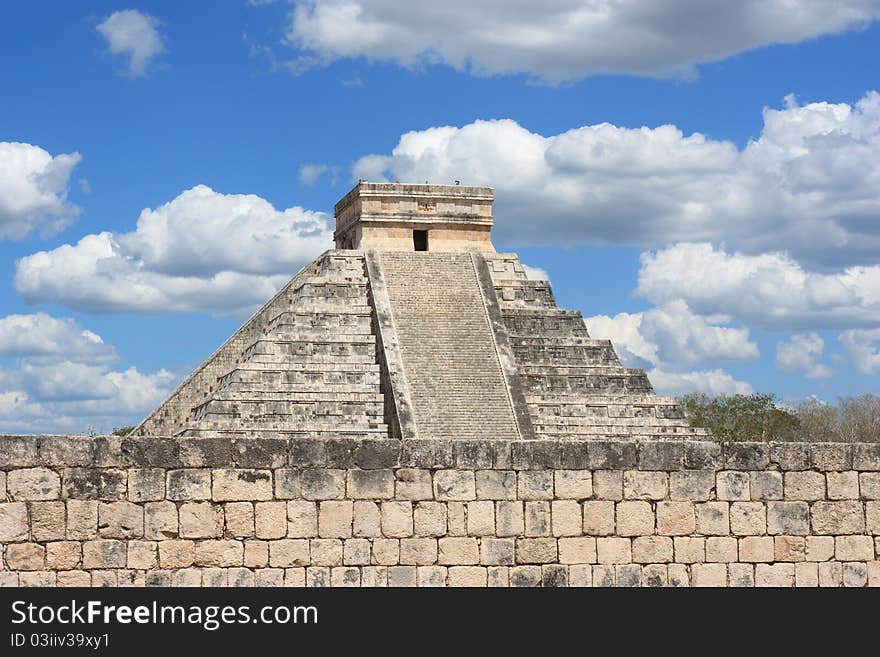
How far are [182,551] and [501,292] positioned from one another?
22.2 m

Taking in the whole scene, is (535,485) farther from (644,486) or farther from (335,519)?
(335,519)

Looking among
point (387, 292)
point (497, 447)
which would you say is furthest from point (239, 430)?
point (497, 447)

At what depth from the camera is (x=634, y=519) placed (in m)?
12.1

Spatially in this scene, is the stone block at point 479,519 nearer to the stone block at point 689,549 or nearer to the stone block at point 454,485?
the stone block at point 454,485

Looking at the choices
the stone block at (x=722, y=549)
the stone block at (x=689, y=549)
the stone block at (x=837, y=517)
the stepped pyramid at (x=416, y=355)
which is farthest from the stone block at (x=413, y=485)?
the stepped pyramid at (x=416, y=355)

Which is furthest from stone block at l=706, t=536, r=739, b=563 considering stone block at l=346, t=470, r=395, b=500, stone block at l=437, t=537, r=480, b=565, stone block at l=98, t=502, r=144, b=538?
stone block at l=98, t=502, r=144, b=538

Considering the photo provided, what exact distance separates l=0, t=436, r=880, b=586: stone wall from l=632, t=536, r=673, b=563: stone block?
0.04 ft

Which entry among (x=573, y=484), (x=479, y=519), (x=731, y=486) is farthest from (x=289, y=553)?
(x=731, y=486)

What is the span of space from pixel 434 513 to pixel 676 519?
6.85 ft
